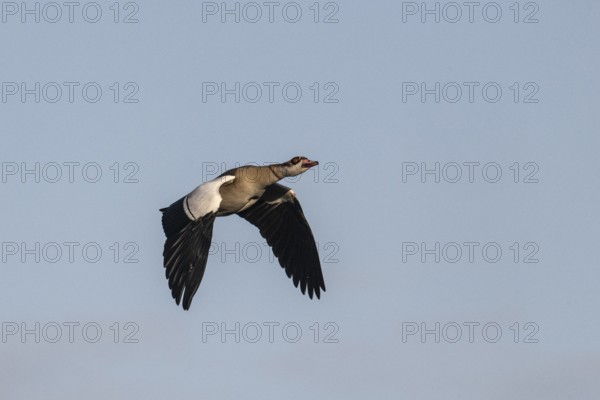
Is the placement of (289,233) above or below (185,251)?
above

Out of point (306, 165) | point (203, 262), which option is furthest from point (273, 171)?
point (203, 262)

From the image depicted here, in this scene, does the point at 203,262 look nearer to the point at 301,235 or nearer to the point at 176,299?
the point at 176,299

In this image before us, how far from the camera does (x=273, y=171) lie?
4022cm

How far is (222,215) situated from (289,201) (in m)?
2.66

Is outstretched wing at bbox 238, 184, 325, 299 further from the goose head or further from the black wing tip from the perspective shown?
the black wing tip

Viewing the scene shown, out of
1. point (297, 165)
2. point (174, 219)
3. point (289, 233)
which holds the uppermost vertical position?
point (297, 165)

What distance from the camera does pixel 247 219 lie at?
42.4 metres

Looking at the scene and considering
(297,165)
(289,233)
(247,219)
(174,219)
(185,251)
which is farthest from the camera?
(247,219)

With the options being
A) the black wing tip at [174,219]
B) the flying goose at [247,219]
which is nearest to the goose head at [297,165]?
the flying goose at [247,219]

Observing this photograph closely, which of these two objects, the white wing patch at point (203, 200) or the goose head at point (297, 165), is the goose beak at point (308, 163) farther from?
the white wing patch at point (203, 200)

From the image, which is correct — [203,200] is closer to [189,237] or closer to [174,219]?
[174,219]

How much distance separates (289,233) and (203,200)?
4.29 metres

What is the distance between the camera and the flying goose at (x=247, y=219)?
1457 inches

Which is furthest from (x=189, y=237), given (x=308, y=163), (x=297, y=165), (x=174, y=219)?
(x=308, y=163)
